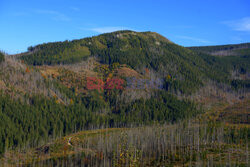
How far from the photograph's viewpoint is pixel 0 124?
149375 mm

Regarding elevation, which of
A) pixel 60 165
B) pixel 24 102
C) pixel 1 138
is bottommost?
pixel 60 165

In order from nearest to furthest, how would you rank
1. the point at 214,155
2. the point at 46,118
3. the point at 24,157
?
1. the point at 214,155
2. the point at 24,157
3. the point at 46,118

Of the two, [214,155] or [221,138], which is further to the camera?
[221,138]

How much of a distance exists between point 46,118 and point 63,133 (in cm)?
1573

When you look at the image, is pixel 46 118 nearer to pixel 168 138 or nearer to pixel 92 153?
pixel 92 153

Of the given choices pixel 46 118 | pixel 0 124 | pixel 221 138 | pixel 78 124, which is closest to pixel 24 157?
pixel 0 124

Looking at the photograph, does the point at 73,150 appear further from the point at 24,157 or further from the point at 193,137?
the point at 193,137

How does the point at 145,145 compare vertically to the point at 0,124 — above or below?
below

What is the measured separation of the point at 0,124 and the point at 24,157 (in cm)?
2826

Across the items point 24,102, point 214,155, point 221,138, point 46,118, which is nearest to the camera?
point 214,155

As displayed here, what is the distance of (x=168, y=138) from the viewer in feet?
523

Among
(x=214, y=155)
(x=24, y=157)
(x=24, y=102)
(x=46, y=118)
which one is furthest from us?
(x=24, y=102)

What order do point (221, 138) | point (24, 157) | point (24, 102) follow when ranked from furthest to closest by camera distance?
point (24, 102) → point (221, 138) → point (24, 157)

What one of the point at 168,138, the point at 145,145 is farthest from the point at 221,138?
the point at 145,145
